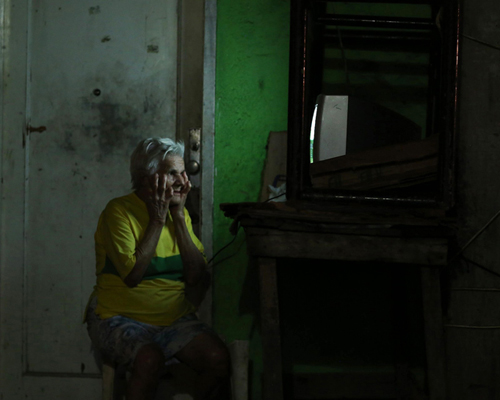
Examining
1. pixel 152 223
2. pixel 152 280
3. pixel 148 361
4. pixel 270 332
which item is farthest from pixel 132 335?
pixel 270 332

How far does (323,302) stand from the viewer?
2227mm

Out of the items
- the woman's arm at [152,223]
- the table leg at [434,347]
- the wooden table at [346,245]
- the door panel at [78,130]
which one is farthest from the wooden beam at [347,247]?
the door panel at [78,130]

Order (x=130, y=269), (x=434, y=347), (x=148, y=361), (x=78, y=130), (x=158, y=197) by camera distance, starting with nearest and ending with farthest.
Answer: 1. (x=434, y=347)
2. (x=148, y=361)
3. (x=130, y=269)
4. (x=158, y=197)
5. (x=78, y=130)

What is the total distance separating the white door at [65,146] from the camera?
230 cm

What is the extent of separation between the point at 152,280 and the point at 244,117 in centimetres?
75

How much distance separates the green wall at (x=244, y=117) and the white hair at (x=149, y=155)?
0.21 metres

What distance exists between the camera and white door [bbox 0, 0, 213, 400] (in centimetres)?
230

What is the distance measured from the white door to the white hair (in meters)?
0.18

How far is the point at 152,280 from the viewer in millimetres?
2025

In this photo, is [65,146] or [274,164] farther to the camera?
[65,146]

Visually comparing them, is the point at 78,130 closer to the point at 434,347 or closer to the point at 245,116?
the point at 245,116

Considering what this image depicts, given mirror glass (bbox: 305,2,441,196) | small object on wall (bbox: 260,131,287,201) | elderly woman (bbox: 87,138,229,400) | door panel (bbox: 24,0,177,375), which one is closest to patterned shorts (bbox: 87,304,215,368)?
elderly woman (bbox: 87,138,229,400)

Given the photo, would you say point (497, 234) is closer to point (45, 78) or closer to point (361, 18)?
point (361, 18)

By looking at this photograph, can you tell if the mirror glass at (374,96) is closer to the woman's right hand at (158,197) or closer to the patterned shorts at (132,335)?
the woman's right hand at (158,197)
